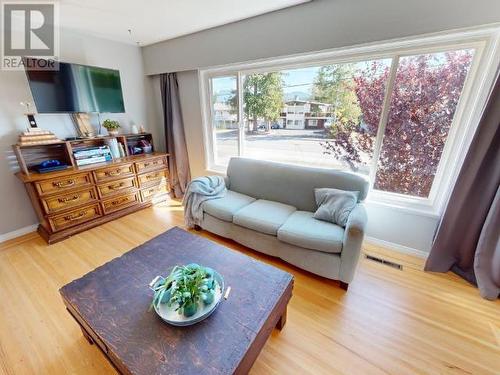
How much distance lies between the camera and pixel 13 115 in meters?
2.30

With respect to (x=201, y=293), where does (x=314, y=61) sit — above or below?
above

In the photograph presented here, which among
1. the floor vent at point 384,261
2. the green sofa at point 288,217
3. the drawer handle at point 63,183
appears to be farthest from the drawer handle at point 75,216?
the floor vent at point 384,261

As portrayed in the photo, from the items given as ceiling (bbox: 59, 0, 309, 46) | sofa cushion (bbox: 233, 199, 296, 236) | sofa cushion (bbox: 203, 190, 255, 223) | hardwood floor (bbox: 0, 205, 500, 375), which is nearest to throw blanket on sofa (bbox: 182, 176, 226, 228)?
sofa cushion (bbox: 203, 190, 255, 223)

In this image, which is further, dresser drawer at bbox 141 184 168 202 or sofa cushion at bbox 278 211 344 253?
dresser drawer at bbox 141 184 168 202

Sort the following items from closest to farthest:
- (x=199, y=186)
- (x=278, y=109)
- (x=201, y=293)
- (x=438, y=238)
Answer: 1. (x=201, y=293)
2. (x=438, y=238)
3. (x=199, y=186)
4. (x=278, y=109)

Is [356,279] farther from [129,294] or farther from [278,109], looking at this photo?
[278,109]

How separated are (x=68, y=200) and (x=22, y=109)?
3.63 ft

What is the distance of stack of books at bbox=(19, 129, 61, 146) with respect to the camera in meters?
2.20

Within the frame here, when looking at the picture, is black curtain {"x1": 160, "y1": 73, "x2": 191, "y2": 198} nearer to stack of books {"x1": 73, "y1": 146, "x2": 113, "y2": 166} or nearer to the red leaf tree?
stack of books {"x1": 73, "y1": 146, "x2": 113, "y2": 166}

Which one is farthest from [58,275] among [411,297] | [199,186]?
[411,297]

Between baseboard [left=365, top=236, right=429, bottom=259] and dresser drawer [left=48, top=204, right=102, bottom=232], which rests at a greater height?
dresser drawer [left=48, top=204, right=102, bottom=232]

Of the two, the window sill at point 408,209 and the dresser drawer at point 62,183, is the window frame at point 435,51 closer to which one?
the window sill at point 408,209

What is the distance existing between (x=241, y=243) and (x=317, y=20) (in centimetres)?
221

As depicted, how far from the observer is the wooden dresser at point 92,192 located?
226 cm
